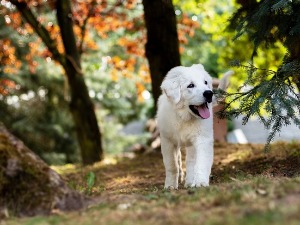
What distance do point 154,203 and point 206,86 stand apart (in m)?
2.12

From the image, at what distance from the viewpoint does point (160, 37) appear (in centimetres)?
948

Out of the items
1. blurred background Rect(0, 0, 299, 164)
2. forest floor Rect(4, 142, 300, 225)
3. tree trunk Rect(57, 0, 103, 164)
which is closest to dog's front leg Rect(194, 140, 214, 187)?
forest floor Rect(4, 142, 300, 225)

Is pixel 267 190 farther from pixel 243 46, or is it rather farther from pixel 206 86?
pixel 243 46

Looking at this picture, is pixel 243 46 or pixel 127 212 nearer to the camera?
pixel 127 212

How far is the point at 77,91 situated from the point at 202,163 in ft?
22.7

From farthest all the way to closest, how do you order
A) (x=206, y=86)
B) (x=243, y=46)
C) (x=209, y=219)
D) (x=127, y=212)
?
(x=243, y=46) < (x=206, y=86) < (x=127, y=212) < (x=209, y=219)

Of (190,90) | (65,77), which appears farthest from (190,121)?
(65,77)

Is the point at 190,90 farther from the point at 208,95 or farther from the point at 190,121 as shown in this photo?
the point at 190,121

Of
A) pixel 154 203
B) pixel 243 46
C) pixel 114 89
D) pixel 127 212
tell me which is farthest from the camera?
pixel 114 89

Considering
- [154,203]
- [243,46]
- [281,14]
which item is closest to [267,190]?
[154,203]

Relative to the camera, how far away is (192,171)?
5934 millimetres

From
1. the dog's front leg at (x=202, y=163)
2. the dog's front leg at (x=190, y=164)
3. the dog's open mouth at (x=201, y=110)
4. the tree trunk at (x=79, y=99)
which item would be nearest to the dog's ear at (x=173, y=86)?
the dog's open mouth at (x=201, y=110)

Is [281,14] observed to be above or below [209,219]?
above

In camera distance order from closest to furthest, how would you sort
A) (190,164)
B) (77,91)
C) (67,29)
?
(190,164), (77,91), (67,29)
